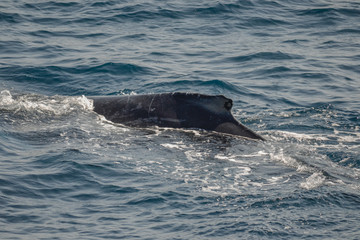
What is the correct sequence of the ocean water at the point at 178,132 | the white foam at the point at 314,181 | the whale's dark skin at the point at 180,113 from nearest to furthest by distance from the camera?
the ocean water at the point at 178,132, the white foam at the point at 314,181, the whale's dark skin at the point at 180,113

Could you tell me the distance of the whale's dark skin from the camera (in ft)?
28.7

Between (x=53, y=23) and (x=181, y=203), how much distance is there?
45.4ft

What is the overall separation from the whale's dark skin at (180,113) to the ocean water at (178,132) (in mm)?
207

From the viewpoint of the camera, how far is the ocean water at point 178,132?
20.2 feet

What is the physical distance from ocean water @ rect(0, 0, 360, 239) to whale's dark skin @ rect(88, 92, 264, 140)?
0.68 feet

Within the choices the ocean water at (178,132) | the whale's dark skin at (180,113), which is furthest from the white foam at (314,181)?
the whale's dark skin at (180,113)

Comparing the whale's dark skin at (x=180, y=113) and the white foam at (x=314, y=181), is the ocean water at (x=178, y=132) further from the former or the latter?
the whale's dark skin at (x=180, y=113)

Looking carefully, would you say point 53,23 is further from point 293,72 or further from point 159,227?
point 159,227

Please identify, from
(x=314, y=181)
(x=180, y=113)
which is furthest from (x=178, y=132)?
(x=314, y=181)

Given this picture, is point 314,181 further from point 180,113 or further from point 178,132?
point 180,113

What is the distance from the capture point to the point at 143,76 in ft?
46.4

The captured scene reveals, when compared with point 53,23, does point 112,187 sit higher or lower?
lower

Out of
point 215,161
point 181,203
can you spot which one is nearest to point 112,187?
point 181,203

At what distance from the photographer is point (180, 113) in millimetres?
8977
